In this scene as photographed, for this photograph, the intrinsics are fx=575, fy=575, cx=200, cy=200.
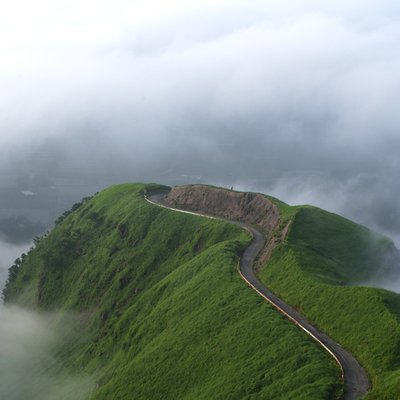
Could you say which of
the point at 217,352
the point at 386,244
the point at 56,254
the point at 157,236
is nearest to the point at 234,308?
the point at 217,352

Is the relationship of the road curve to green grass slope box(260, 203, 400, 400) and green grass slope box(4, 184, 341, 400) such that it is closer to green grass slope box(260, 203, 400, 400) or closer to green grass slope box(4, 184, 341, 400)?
green grass slope box(260, 203, 400, 400)

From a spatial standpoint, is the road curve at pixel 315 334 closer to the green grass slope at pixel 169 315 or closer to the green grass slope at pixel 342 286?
the green grass slope at pixel 342 286

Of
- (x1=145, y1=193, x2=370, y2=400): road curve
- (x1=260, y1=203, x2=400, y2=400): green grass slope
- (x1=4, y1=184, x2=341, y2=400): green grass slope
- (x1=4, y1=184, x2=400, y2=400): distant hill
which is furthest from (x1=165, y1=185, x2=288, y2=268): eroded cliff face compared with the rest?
(x1=4, y1=184, x2=341, y2=400): green grass slope

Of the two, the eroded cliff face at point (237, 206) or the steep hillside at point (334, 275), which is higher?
the eroded cliff face at point (237, 206)

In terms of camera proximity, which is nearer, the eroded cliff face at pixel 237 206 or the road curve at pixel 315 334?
the road curve at pixel 315 334

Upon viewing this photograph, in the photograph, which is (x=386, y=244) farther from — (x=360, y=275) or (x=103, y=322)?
(x=103, y=322)

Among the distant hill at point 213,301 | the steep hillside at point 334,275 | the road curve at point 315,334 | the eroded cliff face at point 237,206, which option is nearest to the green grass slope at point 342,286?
the steep hillside at point 334,275
